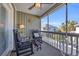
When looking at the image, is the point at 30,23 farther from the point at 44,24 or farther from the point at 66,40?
the point at 66,40

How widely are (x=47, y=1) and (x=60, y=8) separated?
3.47ft

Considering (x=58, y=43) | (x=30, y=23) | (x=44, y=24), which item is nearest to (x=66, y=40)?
(x=58, y=43)

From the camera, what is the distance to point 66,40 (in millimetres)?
3537

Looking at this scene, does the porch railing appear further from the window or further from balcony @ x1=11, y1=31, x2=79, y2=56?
the window

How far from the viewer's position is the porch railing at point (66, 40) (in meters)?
3.37

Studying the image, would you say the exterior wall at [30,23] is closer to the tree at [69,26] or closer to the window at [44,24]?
the window at [44,24]

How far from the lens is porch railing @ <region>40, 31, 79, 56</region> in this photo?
3365mm

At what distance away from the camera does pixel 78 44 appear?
3291mm

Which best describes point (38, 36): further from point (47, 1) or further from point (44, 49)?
point (47, 1)

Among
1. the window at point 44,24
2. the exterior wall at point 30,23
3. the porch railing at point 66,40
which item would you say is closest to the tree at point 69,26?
the porch railing at point 66,40

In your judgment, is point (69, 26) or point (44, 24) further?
point (44, 24)

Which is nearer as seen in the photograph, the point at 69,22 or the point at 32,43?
the point at 69,22

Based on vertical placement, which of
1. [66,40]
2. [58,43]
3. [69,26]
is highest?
[69,26]

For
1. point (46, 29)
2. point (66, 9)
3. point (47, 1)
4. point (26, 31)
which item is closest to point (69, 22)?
point (66, 9)
